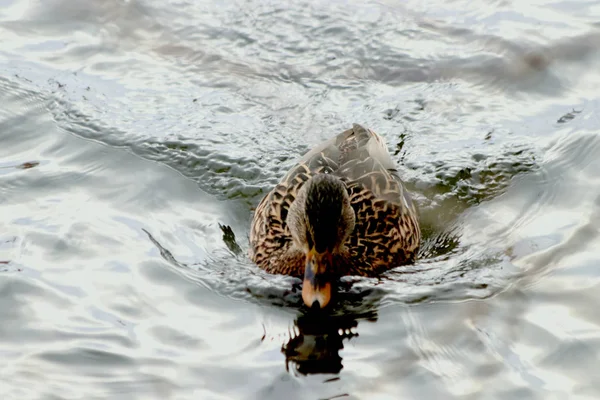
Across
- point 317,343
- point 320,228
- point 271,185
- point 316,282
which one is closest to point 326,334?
point 317,343

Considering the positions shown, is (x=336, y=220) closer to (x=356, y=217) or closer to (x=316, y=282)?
(x=316, y=282)

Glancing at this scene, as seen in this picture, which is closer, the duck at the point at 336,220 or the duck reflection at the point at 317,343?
the duck reflection at the point at 317,343

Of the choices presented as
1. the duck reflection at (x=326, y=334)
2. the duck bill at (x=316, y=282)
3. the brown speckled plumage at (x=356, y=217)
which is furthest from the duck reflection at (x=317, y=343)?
the brown speckled plumage at (x=356, y=217)

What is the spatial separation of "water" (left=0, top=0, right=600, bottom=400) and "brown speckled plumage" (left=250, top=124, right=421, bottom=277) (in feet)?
0.60

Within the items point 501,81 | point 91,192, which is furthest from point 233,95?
point 501,81

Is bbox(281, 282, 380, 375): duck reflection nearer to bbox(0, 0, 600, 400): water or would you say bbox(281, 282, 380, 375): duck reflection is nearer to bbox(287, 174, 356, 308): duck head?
bbox(0, 0, 600, 400): water

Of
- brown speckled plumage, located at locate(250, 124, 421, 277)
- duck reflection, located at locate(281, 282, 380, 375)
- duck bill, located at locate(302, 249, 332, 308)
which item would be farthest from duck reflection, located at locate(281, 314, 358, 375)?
brown speckled plumage, located at locate(250, 124, 421, 277)

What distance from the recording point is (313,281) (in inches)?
275

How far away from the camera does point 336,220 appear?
707cm

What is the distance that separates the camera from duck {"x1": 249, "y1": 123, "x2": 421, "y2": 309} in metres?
7.03

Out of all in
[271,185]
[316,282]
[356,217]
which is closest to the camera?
[316,282]

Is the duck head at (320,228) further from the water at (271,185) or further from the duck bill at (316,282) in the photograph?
the water at (271,185)

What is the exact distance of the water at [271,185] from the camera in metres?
6.23

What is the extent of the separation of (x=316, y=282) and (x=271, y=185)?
205 cm
